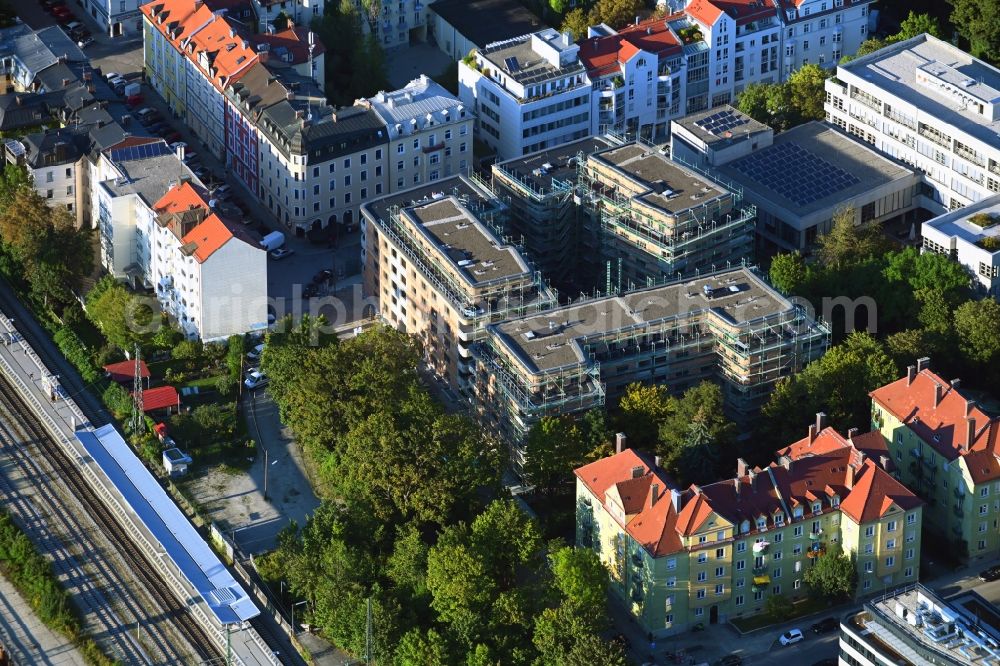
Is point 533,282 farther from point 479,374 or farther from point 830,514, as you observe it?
point 830,514

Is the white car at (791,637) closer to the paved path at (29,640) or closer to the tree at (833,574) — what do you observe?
the tree at (833,574)

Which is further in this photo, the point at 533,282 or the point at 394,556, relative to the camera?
the point at 533,282

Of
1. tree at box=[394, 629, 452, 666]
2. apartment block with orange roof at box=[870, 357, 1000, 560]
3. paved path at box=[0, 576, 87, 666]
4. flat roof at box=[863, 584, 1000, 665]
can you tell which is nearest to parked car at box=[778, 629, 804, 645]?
flat roof at box=[863, 584, 1000, 665]

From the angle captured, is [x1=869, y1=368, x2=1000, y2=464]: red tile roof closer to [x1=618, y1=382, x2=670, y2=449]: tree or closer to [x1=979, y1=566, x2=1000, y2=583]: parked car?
[x1=979, y1=566, x2=1000, y2=583]: parked car

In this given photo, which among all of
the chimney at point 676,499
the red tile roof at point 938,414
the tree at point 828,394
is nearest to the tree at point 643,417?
the tree at point 828,394

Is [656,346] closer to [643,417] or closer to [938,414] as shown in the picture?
[643,417]

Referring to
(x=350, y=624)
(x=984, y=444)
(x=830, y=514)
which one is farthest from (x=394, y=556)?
(x=984, y=444)
